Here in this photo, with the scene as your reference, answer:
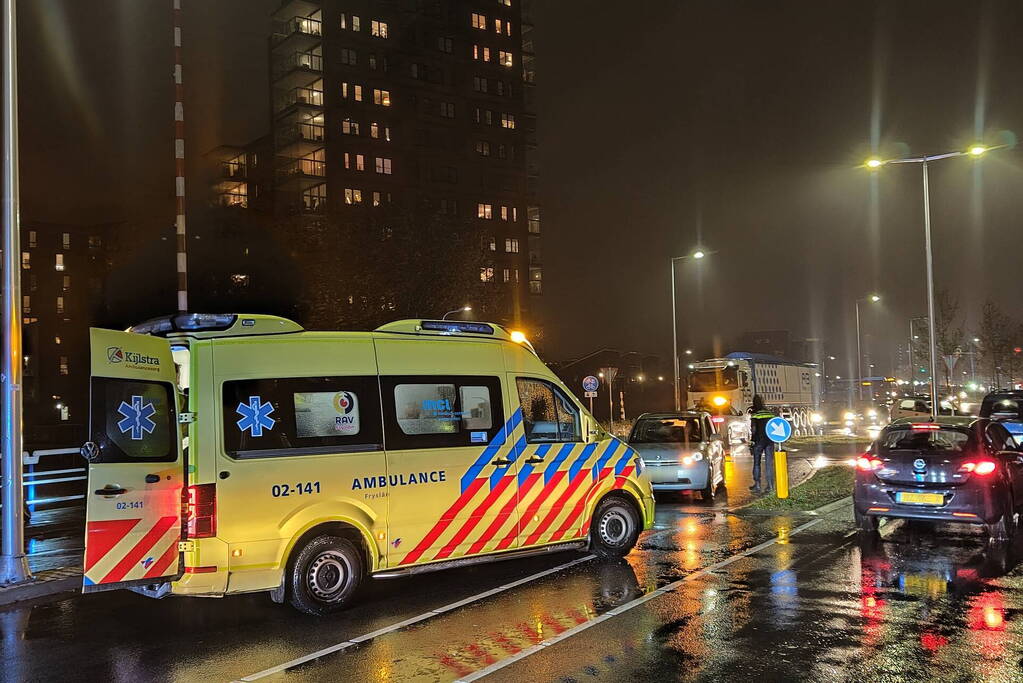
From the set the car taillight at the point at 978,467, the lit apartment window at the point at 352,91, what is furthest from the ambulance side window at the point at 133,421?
the lit apartment window at the point at 352,91

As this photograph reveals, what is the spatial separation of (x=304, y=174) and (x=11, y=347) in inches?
2526

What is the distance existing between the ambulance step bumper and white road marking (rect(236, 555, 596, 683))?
222 millimetres

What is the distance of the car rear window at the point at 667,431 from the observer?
614 inches

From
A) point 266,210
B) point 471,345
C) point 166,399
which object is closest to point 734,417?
point 471,345

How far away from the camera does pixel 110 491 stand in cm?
700

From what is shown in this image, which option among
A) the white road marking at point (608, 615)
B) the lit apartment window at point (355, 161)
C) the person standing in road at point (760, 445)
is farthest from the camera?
the lit apartment window at point (355, 161)

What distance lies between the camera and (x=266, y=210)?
71.4 meters

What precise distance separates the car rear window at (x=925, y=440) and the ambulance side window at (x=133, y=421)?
8.50 metres

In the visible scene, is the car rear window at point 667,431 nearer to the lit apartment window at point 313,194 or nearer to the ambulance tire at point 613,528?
the ambulance tire at point 613,528

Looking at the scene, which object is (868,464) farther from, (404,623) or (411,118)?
(411,118)

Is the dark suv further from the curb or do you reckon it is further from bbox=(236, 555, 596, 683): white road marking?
the curb

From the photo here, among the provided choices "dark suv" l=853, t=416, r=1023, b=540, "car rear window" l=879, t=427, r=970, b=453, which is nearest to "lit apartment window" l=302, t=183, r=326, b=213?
"car rear window" l=879, t=427, r=970, b=453

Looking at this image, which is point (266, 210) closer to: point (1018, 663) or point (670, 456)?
point (670, 456)

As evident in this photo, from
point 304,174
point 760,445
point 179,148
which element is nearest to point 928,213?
point 760,445
